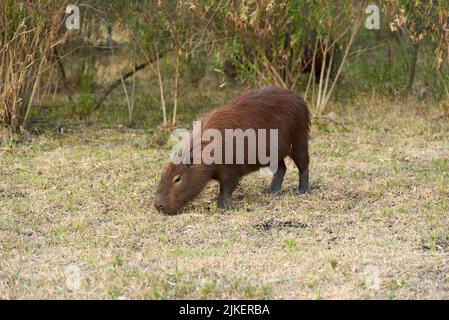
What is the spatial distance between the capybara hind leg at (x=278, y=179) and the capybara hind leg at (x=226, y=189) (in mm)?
657

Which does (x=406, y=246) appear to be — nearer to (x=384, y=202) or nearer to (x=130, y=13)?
(x=384, y=202)

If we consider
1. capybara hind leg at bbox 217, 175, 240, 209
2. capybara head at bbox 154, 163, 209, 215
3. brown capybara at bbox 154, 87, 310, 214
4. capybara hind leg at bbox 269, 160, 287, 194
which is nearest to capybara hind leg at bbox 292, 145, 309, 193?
brown capybara at bbox 154, 87, 310, 214

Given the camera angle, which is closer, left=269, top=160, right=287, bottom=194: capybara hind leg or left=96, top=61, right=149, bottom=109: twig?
left=269, top=160, right=287, bottom=194: capybara hind leg

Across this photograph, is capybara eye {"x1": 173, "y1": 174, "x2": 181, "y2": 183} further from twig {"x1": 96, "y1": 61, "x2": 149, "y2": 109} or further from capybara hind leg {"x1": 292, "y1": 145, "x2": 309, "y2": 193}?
twig {"x1": 96, "y1": 61, "x2": 149, "y2": 109}

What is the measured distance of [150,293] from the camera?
532 cm

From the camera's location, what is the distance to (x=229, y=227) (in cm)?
696

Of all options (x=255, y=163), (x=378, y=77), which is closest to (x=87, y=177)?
(x=255, y=163)

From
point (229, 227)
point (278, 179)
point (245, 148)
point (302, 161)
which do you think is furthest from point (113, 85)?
point (229, 227)

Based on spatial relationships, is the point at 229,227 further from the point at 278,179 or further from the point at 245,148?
the point at 278,179

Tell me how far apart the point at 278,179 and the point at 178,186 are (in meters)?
1.21

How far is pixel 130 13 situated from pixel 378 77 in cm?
400

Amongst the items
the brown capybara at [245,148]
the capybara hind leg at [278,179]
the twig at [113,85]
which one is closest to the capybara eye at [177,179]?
the brown capybara at [245,148]

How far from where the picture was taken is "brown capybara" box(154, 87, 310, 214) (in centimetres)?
745

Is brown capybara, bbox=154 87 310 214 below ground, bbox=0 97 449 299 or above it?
above
